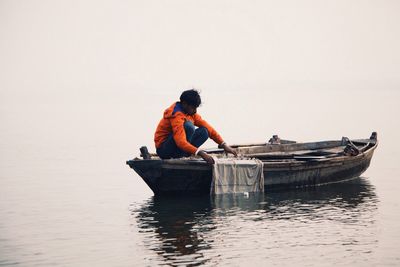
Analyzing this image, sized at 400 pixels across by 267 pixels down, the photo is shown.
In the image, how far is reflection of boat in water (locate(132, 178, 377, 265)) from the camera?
15.7m

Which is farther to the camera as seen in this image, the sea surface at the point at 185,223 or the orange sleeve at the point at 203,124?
the orange sleeve at the point at 203,124

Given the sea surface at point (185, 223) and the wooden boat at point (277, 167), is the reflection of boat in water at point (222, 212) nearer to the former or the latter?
the sea surface at point (185, 223)

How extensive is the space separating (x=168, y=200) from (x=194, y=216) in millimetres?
1656

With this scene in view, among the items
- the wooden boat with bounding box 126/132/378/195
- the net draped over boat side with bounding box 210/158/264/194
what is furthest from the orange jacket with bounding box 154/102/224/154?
the net draped over boat side with bounding box 210/158/264/194

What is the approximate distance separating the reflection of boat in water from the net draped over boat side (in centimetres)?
19

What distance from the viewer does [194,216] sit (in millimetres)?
17750

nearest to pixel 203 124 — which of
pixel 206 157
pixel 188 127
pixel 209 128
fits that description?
pixel 209 128

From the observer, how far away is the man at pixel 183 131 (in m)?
18.4

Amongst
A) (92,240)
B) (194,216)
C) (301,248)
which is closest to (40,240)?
(92,240)

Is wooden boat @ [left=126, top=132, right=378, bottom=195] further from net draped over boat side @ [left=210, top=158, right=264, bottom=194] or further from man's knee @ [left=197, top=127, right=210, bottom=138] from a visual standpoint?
man's knee @ [left=197, top=127, right=210, bottom=138]


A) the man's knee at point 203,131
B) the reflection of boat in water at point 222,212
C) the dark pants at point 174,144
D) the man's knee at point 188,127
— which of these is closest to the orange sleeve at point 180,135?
the man's knee at point 188,127

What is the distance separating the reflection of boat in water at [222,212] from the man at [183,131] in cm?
105

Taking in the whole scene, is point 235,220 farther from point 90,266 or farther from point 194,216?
point 90,266

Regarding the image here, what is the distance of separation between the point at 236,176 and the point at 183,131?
1782mm
